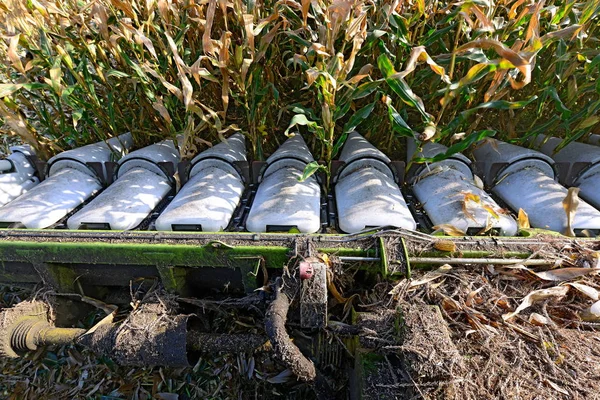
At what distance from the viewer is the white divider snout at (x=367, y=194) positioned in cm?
153

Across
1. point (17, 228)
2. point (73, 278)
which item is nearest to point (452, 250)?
point (73, 278)

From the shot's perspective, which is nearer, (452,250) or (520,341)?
(520,341)

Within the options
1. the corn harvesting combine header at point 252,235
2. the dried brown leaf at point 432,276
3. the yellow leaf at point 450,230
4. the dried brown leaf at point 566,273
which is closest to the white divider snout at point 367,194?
the corn harvesting combine header at point 252,235

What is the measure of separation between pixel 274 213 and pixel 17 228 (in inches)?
44.7

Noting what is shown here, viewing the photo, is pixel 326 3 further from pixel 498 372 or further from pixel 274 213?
pixel 498 372

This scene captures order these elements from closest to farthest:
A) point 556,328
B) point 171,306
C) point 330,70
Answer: point 556,328, point 171,306, point 330,70

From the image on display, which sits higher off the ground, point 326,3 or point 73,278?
point 326,3

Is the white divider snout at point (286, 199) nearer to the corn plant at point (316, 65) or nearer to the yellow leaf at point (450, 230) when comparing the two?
the corn plant at point (316, 65)

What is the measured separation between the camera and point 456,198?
1.65 meters

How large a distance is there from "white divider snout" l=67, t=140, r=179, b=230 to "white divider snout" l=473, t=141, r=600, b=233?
1705mm

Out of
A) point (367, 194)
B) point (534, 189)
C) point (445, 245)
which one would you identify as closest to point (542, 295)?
point (445, 245)

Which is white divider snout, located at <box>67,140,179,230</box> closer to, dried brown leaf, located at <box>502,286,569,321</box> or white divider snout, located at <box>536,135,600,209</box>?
dried brown leaf, located at <box>502,286,569,321</box>

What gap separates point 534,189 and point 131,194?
197 cm

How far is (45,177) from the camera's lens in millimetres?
2131
